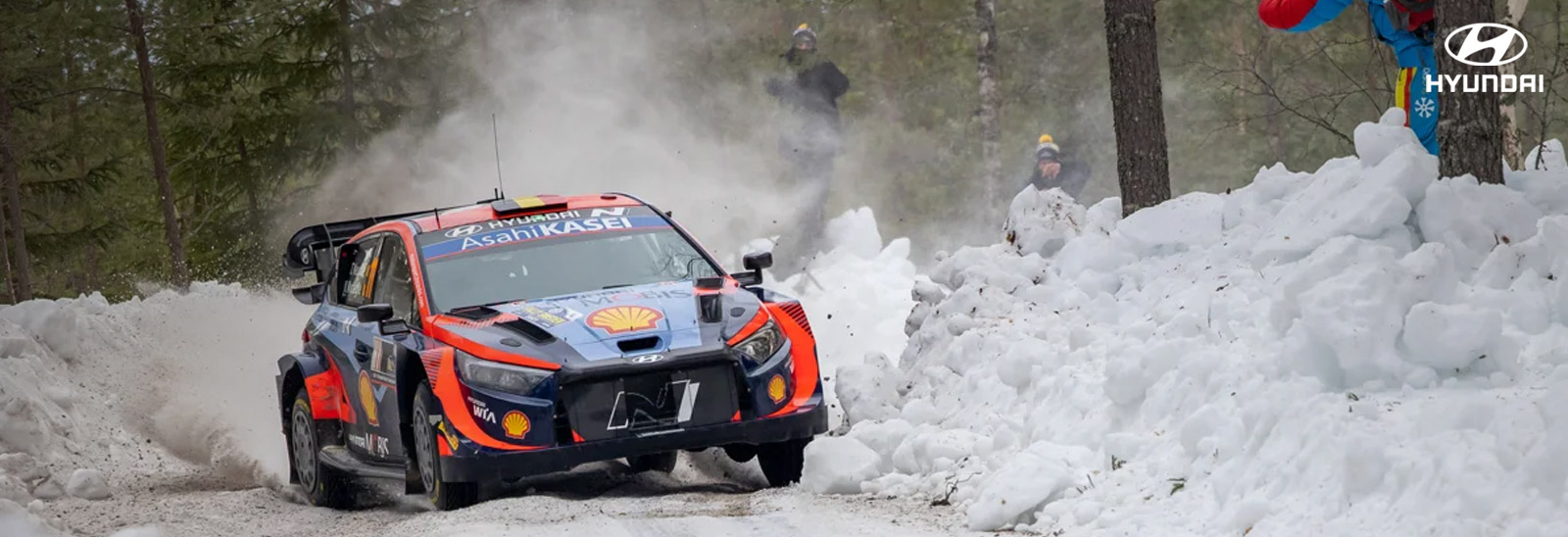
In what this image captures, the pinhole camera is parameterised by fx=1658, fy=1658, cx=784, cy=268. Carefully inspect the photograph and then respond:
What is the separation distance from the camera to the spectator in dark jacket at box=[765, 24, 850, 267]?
20500mm

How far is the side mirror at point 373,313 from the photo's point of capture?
27.8ft

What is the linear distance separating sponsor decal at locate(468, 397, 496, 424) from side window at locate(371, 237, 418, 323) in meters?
0.96

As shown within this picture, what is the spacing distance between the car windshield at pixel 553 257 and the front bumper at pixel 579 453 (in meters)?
Result: 1.05

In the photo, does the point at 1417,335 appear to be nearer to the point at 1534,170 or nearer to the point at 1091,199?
the point at 1534,170

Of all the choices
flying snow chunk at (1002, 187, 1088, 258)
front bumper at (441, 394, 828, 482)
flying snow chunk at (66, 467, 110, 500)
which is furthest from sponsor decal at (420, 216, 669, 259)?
flying snow chunk at (66, 467, 110, 500)

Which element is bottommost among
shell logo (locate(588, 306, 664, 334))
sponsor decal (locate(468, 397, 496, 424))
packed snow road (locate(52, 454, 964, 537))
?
packed snow road (locate(52, 454, 964, 537))

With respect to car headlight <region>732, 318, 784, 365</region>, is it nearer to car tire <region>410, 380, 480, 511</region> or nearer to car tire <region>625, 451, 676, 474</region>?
car tire <region>625, 451, 676, 474</region>

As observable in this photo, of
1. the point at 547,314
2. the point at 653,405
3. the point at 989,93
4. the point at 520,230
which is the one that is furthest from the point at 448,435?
the point at 989,93

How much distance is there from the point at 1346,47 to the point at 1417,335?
16.9 metres

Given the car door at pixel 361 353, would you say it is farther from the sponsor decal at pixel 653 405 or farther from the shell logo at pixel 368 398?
the sponsor decal at pixel 653 405

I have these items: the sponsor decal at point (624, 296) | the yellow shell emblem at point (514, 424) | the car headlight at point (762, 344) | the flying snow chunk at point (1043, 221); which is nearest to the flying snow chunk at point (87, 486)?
the sponsor decal at point (624, 296)

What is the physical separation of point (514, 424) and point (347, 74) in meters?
18.8

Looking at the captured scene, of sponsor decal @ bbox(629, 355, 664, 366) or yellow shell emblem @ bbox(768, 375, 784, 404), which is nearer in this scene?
sponsor decal @ bbox(629, 355, 664, 366)

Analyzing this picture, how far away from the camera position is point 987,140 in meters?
25.8
